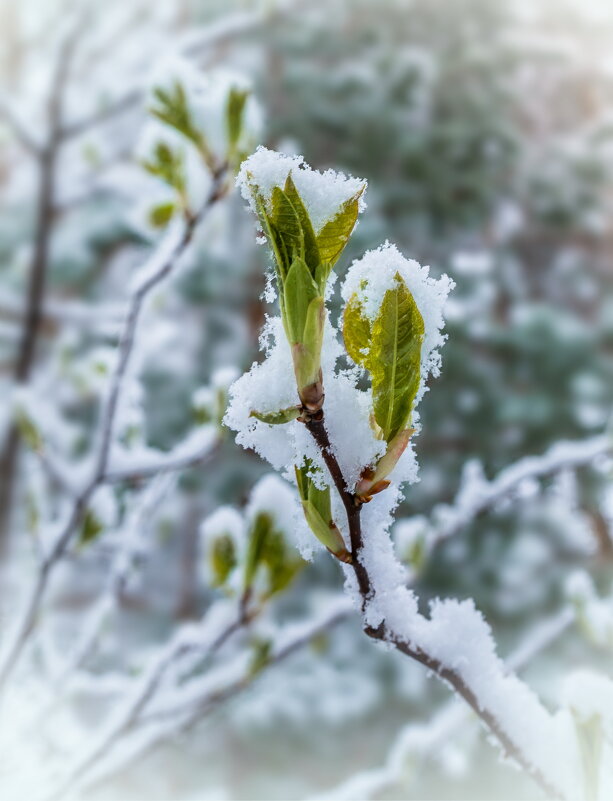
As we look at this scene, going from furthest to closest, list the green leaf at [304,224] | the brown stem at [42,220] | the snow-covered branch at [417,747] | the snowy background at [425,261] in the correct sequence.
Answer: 1. the snowy background at [425,261]
2. the brown stem at [42,220]
3. the snow-covered branch at [417,747]
4. the green leaf at [304,224]

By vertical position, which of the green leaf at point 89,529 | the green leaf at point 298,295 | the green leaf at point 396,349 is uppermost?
the green leaf at point 89,529

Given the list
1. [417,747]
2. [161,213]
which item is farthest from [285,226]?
[417,747]

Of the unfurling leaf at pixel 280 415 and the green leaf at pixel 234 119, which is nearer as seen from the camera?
the unfurling leaf at pixel 280 415

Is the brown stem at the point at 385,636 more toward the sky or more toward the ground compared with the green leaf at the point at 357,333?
more toward the ground

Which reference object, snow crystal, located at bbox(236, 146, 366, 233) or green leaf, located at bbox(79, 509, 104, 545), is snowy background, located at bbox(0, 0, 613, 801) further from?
snow crystal, located at bbox(236, 146, 366, 233)

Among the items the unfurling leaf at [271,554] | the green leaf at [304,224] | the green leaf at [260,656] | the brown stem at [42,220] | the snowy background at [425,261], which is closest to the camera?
the green leaf at [304,224]

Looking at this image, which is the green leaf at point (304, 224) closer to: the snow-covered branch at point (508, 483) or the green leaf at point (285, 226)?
the green leaf at point (285, 226)

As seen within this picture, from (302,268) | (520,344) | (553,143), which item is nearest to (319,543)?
(302,268)

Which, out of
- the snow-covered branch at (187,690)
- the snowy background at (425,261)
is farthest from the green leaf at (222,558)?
the snowy background at (425,261)
